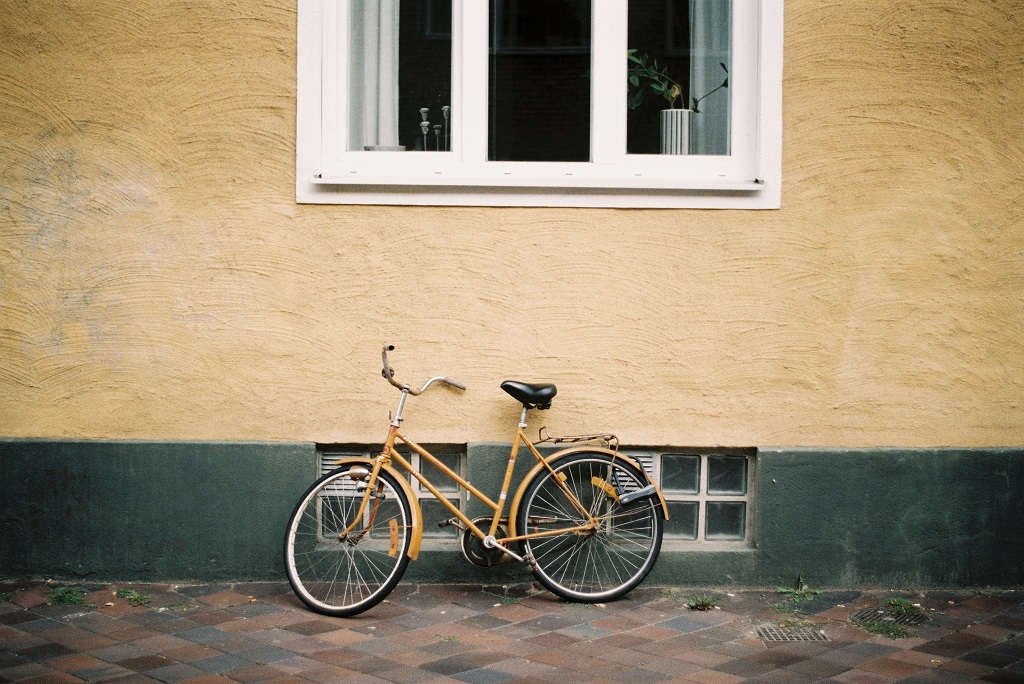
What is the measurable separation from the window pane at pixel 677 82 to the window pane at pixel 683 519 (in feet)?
6.48

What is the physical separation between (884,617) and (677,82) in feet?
9.98

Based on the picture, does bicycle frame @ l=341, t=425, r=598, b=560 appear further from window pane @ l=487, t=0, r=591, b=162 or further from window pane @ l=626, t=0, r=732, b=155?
window pane @ l=626, t=0, r=732, b=155

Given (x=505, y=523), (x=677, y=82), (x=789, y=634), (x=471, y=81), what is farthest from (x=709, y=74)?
(x=789, y=634)

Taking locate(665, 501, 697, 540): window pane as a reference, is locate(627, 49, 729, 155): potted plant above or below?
above

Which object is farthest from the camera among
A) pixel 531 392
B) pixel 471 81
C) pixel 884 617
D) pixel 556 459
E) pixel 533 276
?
pixel 471 81

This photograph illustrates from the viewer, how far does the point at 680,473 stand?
5.59m

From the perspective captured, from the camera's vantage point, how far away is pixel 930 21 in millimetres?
5344

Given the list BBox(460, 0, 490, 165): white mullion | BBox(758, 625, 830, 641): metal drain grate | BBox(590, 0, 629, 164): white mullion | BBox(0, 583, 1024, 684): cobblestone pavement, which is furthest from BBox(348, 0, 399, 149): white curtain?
BBox(758, 625, 830, 641): metal drain grate

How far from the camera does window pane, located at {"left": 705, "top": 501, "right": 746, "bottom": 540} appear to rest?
5594 millimetres

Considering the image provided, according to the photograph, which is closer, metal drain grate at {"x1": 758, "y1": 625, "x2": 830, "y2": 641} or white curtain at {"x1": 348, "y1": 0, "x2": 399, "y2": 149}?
metal drain grate at {"x1": 758, "y1": 625, "x2": 830, "y2": 641}

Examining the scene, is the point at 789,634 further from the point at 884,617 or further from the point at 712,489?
the point at 712,489

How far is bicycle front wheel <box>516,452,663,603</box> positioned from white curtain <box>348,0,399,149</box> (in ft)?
6.87

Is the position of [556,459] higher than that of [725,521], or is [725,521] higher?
[556,459]

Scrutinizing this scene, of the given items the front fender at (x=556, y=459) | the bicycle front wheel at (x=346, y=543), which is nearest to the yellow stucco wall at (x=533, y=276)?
the front fender at (x=556, y=459)
